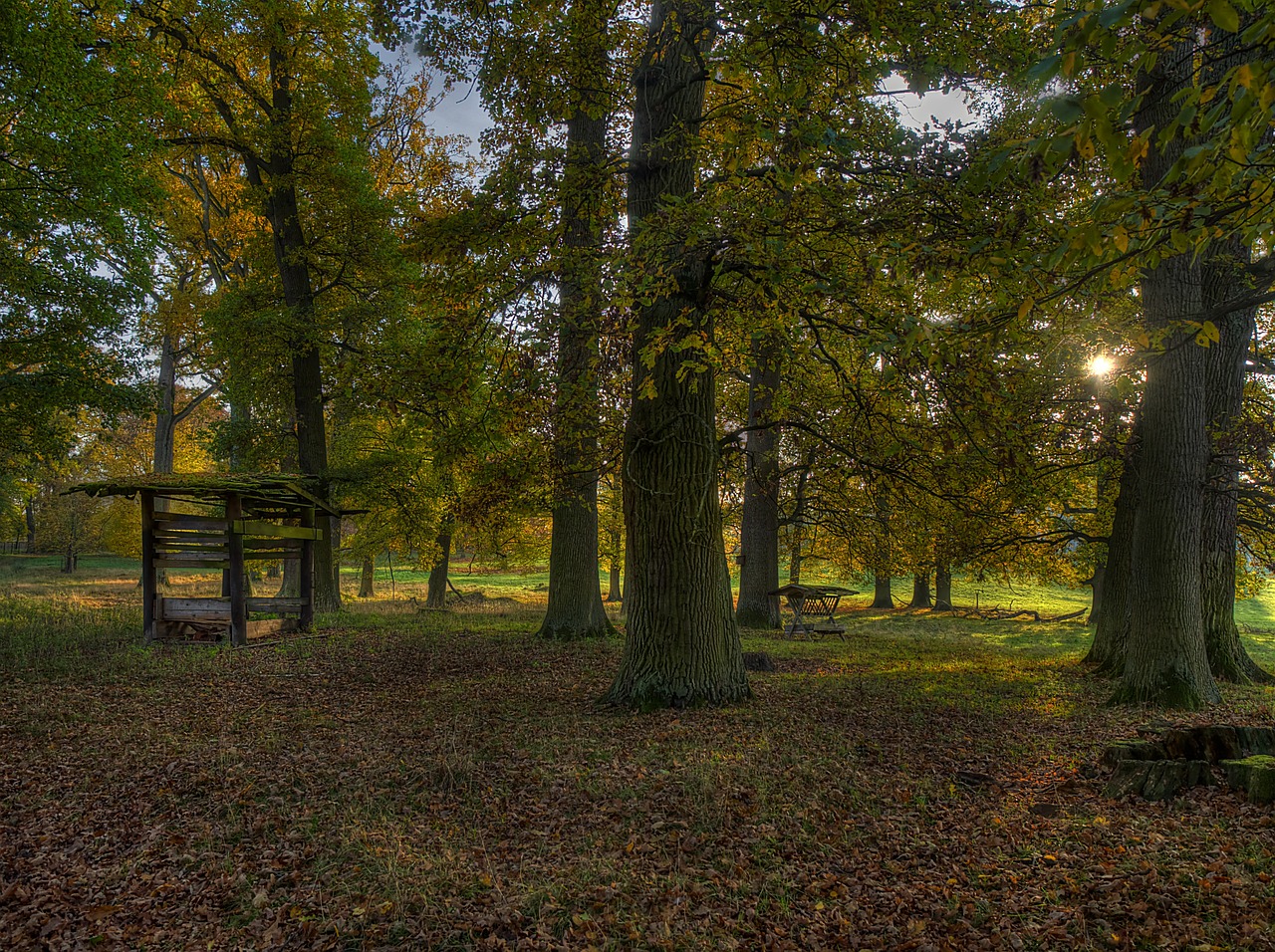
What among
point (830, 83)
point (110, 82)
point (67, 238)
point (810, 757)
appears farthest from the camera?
point (67, 238)

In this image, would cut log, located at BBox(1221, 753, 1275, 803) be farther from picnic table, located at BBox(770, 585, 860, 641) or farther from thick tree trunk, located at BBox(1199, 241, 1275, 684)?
picnic table, located at BBox(770, 585, 860, 641)

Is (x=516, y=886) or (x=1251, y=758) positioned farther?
(x=1251, y=758)

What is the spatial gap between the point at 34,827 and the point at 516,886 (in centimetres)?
341

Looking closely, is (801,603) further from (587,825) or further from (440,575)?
(440,575)

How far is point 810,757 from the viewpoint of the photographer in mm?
6008

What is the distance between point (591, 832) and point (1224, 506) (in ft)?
32.8

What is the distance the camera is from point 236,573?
11109mm

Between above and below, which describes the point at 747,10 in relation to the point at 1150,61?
above

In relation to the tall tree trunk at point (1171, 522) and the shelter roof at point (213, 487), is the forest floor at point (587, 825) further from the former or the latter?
the shelter roof at point (213, 487)

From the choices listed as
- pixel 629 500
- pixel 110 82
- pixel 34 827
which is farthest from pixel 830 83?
pixel 110 82

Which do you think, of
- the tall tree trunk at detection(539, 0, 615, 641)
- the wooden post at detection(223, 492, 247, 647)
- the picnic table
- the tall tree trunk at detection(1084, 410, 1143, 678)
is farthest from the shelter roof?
the tall tree trunk at detection(1084, 410, 1143, 678)

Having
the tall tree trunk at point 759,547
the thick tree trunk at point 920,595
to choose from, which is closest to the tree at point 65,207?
the tall tree trunk at point 759,547

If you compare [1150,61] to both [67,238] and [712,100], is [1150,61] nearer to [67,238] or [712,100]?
[712,100]

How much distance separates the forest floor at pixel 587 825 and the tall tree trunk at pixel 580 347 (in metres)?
3.69
